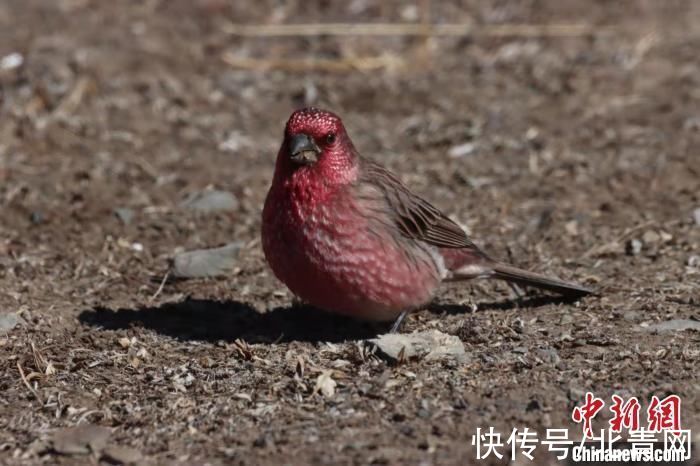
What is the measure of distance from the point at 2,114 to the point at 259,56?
2708 millimetres

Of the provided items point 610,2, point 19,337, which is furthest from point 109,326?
point 610,2

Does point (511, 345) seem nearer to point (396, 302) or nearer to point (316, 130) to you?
point (396, 302)

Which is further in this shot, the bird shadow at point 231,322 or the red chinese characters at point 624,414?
the bird shadow at point 231,322

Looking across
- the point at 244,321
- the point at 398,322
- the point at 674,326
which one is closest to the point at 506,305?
the point at 398,322

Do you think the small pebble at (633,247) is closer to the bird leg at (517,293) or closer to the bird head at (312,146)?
the bird leg at (517,293)

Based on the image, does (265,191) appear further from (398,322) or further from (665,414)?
(665,414)

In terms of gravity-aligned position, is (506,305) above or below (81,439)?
above

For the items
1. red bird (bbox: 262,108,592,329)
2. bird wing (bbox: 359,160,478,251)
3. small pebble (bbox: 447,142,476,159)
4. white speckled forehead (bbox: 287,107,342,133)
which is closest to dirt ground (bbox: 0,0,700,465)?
small pebble (bbox: 447,142,476,159)

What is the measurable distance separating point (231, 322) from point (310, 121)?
1.38 meters

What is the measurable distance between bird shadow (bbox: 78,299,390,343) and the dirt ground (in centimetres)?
2

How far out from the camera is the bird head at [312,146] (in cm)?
613

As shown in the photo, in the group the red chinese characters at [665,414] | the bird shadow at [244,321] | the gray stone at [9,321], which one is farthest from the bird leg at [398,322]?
the gray stone at [9,321]

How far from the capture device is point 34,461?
5.09 metres

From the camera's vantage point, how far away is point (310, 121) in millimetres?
6156
